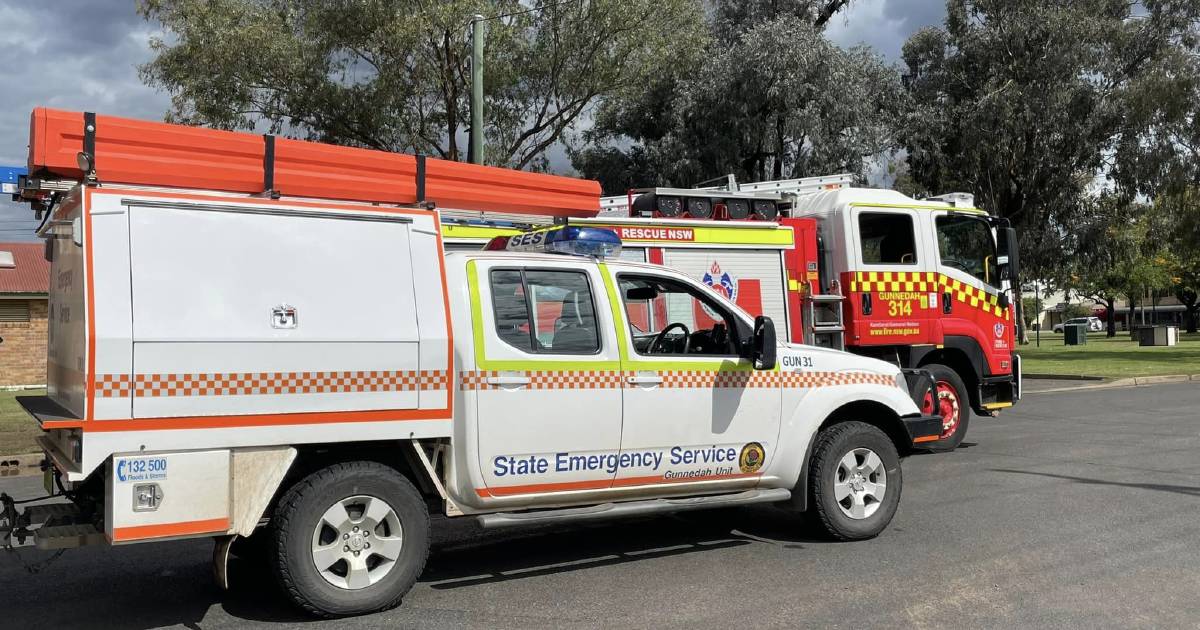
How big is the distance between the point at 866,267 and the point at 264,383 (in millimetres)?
7558

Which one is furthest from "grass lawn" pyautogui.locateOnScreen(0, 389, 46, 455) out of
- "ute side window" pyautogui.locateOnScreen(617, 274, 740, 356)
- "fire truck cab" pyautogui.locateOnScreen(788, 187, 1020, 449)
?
"fire truck cab" pyautogui.locateOnScreen(788, 187, 1020, 449)

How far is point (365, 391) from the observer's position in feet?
16.5

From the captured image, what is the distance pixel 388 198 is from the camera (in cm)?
553

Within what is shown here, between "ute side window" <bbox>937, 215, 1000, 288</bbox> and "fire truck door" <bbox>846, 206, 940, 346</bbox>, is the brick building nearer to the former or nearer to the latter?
"fire truck door" <bbox>846, 206, 940, 346</bbox>

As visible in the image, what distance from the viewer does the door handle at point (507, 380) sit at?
5.34 meters

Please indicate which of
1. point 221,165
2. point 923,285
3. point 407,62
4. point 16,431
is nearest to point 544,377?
point 221,165

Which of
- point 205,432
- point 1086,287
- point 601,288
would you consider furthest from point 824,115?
point 1086,287

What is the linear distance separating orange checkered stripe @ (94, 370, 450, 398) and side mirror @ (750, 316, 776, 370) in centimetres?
200

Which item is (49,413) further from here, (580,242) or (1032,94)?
(1032,94)

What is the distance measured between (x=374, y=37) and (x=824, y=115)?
9630 mm

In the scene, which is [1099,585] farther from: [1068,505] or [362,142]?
[362,142]

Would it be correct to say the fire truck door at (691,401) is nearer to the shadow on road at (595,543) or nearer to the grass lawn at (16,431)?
the shadow on road at (595,543)

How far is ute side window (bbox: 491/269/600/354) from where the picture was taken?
217 inches

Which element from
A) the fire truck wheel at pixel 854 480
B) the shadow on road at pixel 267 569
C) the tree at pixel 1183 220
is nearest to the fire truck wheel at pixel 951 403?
the shadow on road at pixel 267 569
